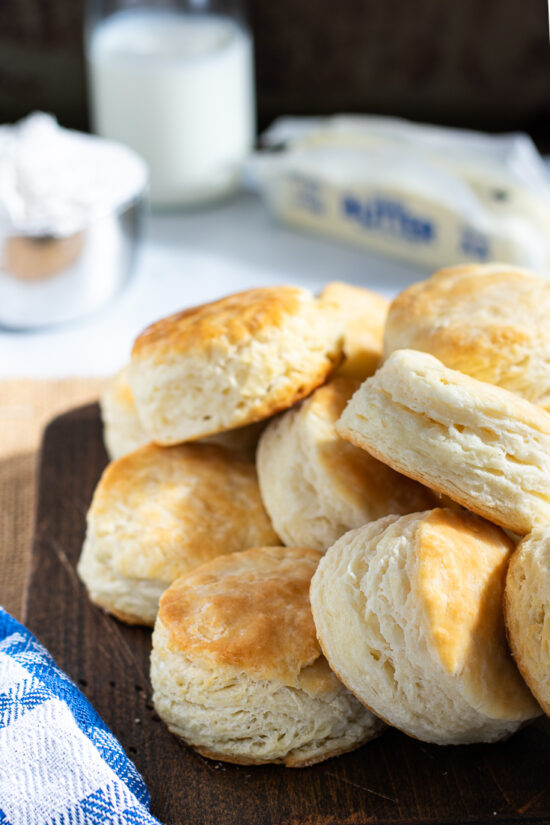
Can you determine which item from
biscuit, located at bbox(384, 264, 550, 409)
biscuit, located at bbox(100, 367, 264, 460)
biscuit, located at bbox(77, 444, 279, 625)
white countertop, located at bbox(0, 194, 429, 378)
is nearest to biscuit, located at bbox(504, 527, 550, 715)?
biscuit, located at bbox(384, 264, 550, 409)

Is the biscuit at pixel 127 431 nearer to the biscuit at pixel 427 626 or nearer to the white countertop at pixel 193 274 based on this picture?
the biscuit at pixel 427 626

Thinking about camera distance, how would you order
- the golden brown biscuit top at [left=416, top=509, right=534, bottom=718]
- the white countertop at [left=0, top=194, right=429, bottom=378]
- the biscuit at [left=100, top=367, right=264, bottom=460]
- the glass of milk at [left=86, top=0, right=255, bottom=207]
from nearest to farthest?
the golden brown biscuit top at [left=416, top=509, right=534, bottom=718] < the biscuit at [left=100, top=367, right=264, bottom=460] < the white countertop at [left=0, top=194, right=429, bottom=378] < the glass of milk at [left=86, top=0, right=255, bottom=207]

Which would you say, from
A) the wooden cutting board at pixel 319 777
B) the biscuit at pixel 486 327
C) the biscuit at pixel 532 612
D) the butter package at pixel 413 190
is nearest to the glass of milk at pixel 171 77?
the butter package at pixel 413 190

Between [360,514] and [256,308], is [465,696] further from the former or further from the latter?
[256,308]

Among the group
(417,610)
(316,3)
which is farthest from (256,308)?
(316,3)

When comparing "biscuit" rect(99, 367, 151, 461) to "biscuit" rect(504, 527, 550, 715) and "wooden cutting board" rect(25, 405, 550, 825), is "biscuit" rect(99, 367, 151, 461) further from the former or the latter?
"biscuit" rect(504, 527, 550, 715)

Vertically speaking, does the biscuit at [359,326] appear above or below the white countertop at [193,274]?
above

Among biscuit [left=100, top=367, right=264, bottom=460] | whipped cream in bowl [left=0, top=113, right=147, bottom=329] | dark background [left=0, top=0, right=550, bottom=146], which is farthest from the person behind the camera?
dark background [left=0, top=0, right=550, bottom=146]
